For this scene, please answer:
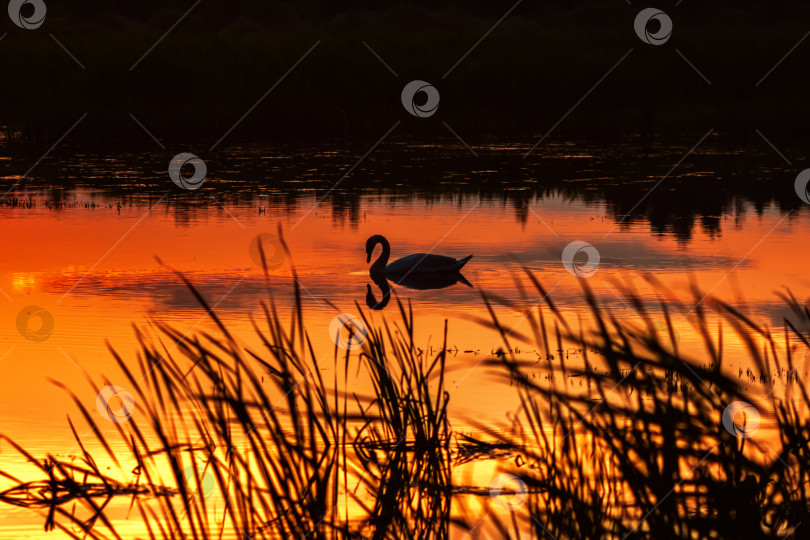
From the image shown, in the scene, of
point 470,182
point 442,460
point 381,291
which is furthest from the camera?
point 470,182

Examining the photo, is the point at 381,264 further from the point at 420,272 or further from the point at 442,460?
the point at 442,460

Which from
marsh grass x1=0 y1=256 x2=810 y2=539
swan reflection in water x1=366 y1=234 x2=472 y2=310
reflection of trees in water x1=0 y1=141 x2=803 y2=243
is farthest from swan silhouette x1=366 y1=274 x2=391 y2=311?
marsh grass x1=0 y1=256 x2=810 y2=539

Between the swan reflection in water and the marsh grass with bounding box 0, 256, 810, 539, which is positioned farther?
the swan reflection in water

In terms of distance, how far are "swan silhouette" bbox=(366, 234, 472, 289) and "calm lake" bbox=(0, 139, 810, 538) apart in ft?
0.59

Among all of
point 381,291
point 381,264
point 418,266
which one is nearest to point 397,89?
point 381,264

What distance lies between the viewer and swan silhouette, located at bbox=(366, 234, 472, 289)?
10703 millimetres

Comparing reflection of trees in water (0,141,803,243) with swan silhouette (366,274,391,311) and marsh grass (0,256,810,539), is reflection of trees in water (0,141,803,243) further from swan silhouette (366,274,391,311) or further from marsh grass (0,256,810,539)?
marsh grass (0,256,810,539)

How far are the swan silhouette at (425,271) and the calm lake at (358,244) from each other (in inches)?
7.0

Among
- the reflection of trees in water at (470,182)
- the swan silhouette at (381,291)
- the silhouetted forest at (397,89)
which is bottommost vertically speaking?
the swan silhouette at (381,291)

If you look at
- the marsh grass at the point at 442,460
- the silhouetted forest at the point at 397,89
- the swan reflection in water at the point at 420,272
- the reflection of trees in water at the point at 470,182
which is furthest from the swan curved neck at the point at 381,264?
the silhouetted forest at the point at 397,89

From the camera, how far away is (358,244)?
1276 cm

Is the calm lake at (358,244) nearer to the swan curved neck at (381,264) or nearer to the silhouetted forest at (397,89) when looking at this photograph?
the swan curved neck at (381,264)

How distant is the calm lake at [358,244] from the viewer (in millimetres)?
7867

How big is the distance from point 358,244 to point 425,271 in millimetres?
2076
